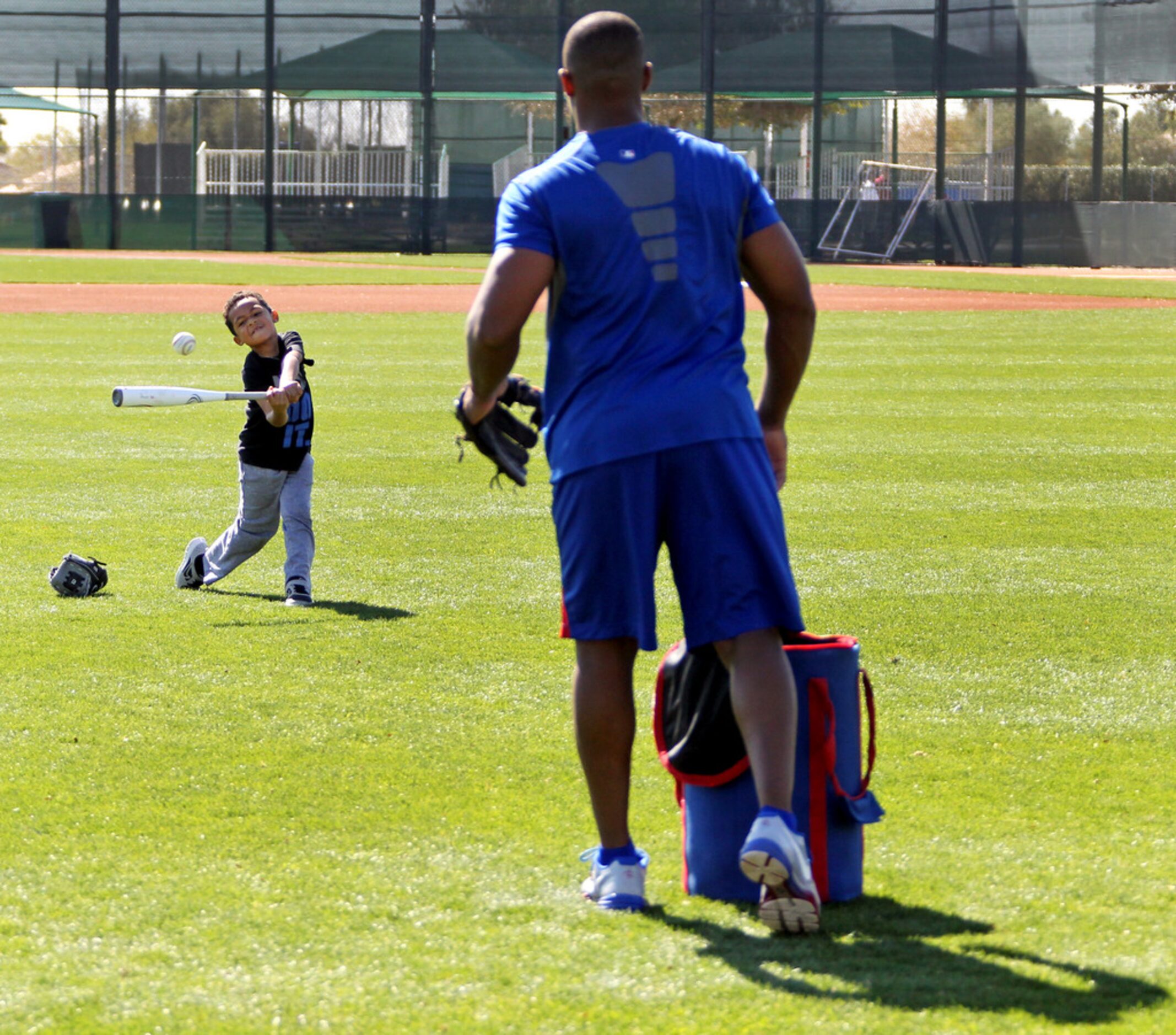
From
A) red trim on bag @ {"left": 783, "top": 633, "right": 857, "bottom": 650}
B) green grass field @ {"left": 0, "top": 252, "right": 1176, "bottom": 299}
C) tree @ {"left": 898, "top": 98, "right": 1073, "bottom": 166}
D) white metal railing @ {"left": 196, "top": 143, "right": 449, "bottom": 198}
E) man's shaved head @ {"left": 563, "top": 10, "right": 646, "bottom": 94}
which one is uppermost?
tree @ {"left": 898, "top": 98, "right": 1073, "bottom": 166}

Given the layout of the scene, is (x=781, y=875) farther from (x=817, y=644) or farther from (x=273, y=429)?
(x=273, y=429)

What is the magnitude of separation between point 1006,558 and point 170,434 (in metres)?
7.38

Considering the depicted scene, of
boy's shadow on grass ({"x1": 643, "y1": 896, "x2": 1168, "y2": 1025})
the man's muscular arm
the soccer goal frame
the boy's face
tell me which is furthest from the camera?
the soccer goal frame

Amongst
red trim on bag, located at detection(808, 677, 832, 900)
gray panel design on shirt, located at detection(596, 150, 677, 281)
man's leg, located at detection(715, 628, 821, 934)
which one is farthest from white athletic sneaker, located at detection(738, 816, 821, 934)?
gray panel design on shirt, located at detection(596, 150, 677, 281)

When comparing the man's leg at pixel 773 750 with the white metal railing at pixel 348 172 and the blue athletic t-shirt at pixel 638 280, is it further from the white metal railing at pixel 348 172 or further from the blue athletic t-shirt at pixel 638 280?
the white metal railing at pixel 348 172

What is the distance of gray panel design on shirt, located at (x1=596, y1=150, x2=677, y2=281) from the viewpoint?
12.4 ft

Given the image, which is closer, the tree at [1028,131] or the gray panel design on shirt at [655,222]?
the gray panel design on shirt at [655,222]

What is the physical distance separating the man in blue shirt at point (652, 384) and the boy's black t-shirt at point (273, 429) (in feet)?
13.4

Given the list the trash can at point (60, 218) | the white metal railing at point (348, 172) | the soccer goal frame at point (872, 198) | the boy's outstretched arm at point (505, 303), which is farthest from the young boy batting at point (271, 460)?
the trash can at point (60, 218)

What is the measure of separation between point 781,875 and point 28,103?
167 feet

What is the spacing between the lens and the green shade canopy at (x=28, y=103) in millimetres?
49000

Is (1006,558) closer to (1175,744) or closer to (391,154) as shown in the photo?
(1175,744)

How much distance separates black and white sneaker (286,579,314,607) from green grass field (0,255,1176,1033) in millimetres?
131

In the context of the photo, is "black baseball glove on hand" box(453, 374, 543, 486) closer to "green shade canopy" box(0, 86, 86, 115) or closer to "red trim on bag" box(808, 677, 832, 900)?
"red trim on bag" box(808, 677, 832, 900)
